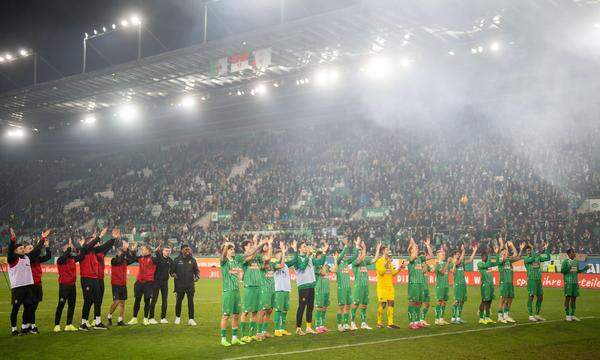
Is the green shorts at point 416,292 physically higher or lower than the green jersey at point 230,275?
lower

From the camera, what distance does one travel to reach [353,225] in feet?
119

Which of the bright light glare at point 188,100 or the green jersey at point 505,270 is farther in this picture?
the bright light glare at point 188,100

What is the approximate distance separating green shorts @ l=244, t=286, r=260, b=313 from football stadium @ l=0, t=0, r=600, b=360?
3 cm

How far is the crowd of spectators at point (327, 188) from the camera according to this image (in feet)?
107

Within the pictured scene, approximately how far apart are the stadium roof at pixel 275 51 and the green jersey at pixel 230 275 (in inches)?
726

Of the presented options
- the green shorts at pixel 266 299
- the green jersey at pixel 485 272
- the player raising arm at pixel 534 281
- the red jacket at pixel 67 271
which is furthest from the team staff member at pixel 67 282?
the player raising arm at pixel 534 281

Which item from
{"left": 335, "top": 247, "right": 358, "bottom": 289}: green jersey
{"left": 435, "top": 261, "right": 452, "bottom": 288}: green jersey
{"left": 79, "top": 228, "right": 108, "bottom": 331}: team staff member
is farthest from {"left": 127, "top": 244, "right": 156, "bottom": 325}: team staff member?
{"left": 435, "top": 261, "right": 452, "bottom": 288}: green jersey

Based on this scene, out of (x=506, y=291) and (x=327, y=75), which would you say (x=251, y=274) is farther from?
(x=327, y=75)

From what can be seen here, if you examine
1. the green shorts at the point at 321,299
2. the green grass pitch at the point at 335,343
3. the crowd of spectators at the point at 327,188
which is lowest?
the green grass pitch at the point at 335,343

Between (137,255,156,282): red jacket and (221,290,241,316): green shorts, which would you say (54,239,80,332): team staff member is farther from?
(221,290,241,316): green shorts

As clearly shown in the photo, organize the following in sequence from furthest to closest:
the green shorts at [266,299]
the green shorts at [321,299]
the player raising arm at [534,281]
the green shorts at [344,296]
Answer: the player raising arm at [534,281] → the green shorts at [344,296] → the green shorts at [321,299] → the green shorts at [266,299]

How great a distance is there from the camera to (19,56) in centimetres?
4144

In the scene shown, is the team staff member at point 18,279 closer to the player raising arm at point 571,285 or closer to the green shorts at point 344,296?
the green shorts at point 344,296

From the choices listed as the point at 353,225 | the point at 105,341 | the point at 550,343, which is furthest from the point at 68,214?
the point at 550,343
